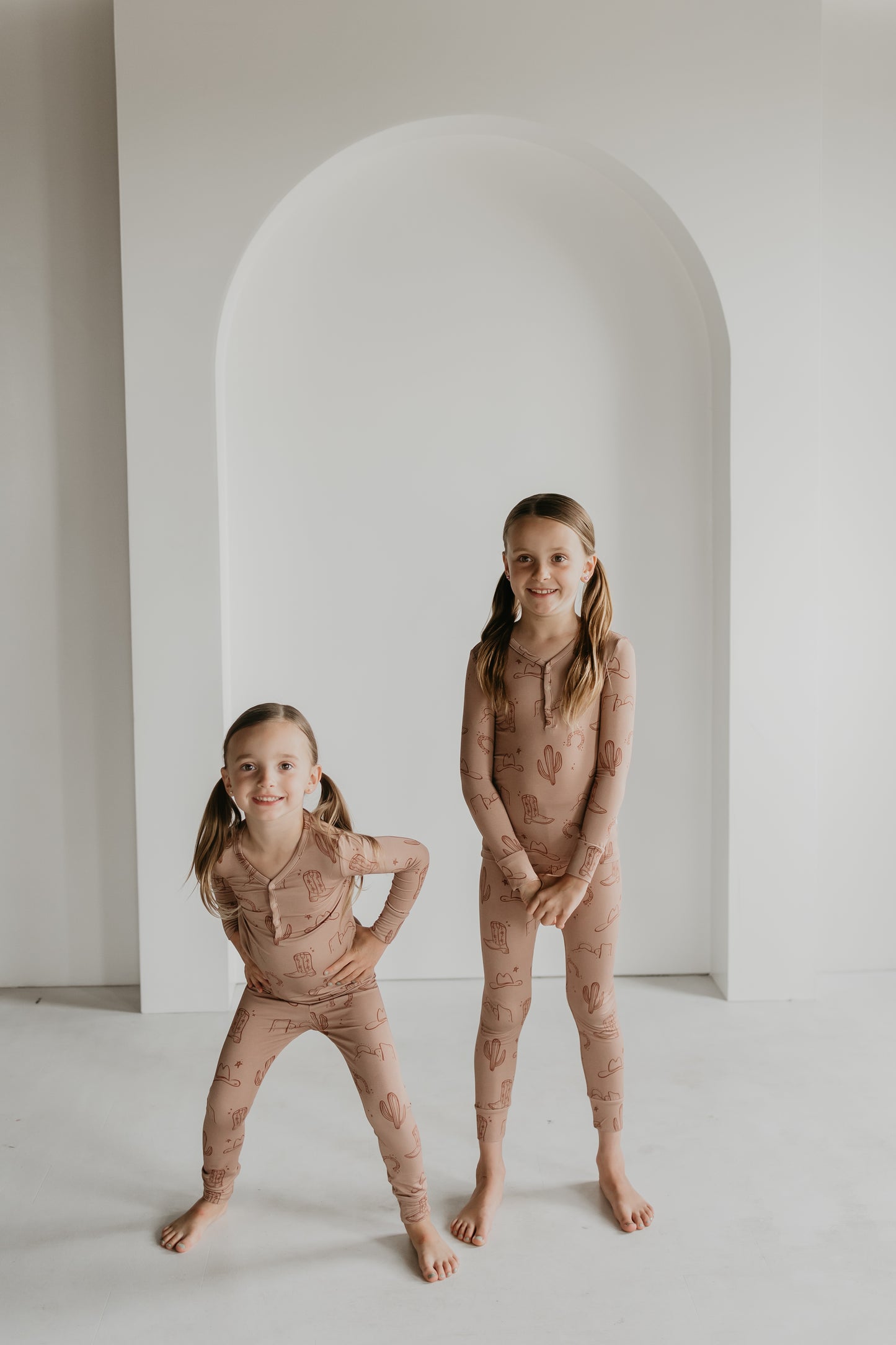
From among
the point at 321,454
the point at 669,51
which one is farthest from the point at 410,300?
the point at 669,51

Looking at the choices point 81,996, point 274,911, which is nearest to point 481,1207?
point 274,911

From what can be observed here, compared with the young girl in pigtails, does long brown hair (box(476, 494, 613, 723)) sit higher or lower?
higher

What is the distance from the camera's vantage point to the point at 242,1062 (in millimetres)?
1942

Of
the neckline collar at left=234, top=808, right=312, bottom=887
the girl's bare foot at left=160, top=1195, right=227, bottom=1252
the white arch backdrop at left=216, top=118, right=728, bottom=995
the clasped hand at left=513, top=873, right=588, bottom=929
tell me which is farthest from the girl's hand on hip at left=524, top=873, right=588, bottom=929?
the white arch backdrop at left=216, top=118, right=728, bottom=995

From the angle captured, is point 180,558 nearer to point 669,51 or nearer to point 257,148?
point 257,148

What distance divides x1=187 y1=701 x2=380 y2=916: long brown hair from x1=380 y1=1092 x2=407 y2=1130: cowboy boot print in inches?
14.7

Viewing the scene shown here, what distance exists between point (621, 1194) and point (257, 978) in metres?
0.82

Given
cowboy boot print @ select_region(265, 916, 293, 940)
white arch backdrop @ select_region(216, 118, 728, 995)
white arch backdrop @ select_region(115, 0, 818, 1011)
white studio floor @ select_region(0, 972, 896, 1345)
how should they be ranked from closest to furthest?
white studio floor @ select_region(0, 972, 896, 1345)
cowboy boot print @ select_region(265, 916, 293, 940)
white arch backdrop @ select_region(115, 0, 818, 1011)
white arch backdrop @ select_region(216, 118, 728, 995)

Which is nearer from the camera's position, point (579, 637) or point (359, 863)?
point (359, 863)

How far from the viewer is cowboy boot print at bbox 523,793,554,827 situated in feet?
6.51

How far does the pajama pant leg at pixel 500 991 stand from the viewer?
203 centimetres

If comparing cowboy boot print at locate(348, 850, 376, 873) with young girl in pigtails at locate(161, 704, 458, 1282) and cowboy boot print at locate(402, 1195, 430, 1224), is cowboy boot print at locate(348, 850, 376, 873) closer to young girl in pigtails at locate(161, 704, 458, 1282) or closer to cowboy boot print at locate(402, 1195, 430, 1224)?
young girl in pigtails at locate(161, 704, 458, 1282)

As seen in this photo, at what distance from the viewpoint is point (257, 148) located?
285 centimetres

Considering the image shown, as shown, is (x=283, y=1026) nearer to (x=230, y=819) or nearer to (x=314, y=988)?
(x=314, y=988)
